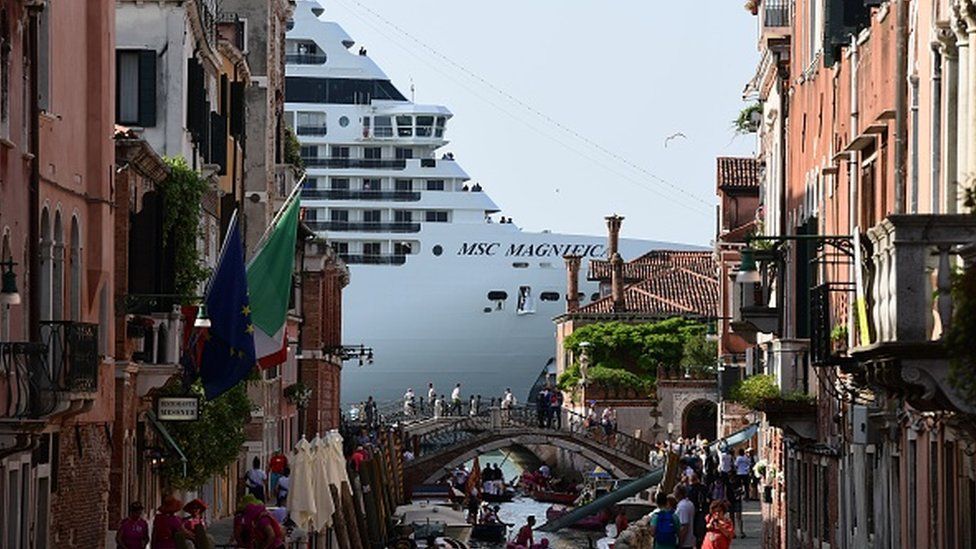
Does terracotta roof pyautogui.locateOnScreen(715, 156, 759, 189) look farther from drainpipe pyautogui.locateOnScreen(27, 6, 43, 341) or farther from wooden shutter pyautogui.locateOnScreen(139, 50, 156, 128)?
drainpipe pyautogui.locateOnScreen(27, 6, 43, 341)

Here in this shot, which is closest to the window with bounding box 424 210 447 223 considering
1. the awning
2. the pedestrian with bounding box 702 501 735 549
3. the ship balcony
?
the awning

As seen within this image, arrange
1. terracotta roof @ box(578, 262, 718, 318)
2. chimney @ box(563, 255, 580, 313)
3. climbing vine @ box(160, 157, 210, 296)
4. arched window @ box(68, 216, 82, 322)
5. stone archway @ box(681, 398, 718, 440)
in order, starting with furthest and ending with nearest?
chimney @ box(563, 255, 580, 313), terracotta roof @ box(578, 262, 718, 318), stone archway @ box(681, 398, 718, 440), climbing vine @ box(160, 157, 210, 296), arched window @ box(68, 216, 82, 322)

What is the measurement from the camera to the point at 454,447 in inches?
3526

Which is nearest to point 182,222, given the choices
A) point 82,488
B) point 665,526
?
point 82,488

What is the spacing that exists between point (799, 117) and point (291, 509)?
29.5 ft

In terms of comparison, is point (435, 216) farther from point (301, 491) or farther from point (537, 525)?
point (301, 491)

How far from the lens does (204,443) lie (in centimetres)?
3791

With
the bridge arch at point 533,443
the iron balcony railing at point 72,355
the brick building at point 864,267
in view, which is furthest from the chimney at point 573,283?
the iron balcony railing at point 72,355

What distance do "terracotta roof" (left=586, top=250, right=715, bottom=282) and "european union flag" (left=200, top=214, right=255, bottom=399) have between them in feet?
310

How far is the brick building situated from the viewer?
60.8 ft

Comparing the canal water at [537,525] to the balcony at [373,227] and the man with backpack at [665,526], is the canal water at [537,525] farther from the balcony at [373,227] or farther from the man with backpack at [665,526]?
the man with backpack at [665,526]

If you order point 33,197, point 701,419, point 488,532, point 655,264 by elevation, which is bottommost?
point 488,532

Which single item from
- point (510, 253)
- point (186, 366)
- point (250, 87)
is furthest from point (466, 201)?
point (186, 366)

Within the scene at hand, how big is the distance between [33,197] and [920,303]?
10047mm
